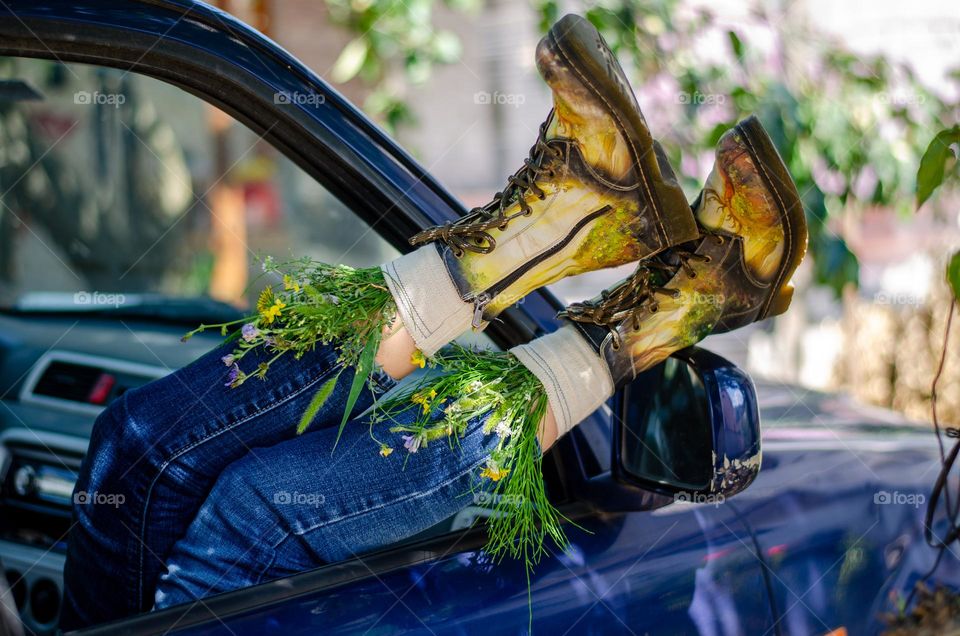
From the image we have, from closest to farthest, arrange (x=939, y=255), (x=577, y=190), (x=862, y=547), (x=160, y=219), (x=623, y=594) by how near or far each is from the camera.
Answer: (x=623, y=594) → (x=577, y=190) → (x=862, y=547) → (x=939, y=255) → (x=160, y=219)

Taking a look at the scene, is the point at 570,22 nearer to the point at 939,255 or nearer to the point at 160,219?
the point at 939,255

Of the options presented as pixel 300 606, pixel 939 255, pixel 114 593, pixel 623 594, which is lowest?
pixel 939 255

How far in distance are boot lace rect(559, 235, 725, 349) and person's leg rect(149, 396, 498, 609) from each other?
267 mm

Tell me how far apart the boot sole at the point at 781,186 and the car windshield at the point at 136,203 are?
0.80 metres

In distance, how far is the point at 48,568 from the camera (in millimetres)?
1958

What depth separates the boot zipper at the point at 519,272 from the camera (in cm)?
154

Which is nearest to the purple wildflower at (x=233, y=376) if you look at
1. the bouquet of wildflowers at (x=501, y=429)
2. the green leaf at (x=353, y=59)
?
the bouquet of wildflowers at (x=501, y=429)

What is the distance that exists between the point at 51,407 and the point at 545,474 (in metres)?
1.35

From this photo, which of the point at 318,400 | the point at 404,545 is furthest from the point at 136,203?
the point at 404,545

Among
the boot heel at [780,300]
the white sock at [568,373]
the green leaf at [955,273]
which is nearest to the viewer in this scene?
the white sock at [568,373]

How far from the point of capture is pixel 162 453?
144 cm

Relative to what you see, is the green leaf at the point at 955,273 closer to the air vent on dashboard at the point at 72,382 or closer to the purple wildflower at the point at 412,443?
the purple wildflower at the point at 412,443

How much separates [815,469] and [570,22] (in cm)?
96

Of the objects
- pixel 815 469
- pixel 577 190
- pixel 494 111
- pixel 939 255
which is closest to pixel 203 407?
pixel 577 190
